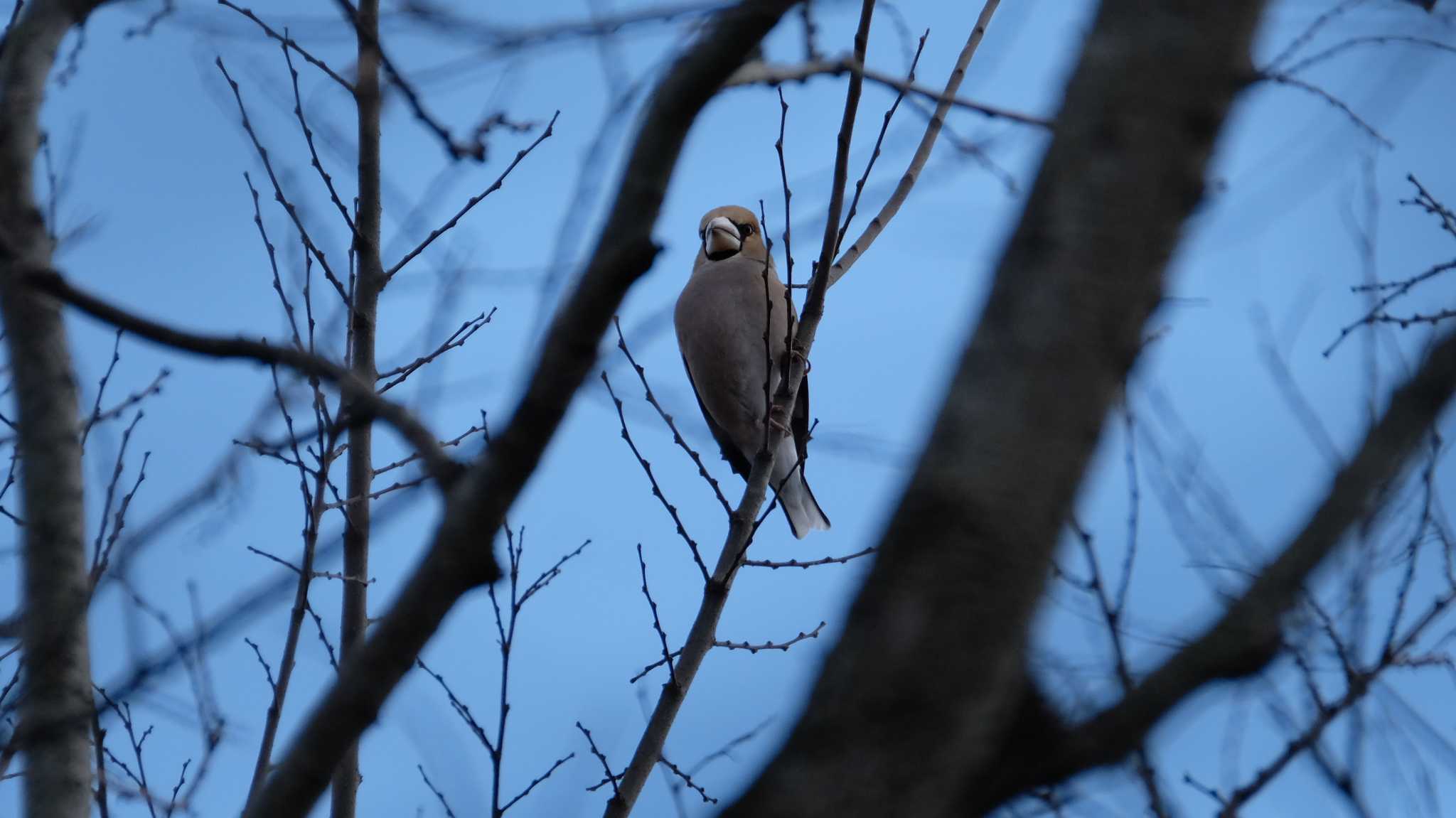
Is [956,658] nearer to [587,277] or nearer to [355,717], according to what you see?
[587,277]

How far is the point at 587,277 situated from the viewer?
1.60m

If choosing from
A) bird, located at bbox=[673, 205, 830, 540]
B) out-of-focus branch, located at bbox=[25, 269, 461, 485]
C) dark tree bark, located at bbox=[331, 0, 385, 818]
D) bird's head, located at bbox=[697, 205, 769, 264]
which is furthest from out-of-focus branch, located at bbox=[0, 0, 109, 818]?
bird's head, located at bbox=[697, 205, 769, 264]

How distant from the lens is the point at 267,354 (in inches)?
64.4

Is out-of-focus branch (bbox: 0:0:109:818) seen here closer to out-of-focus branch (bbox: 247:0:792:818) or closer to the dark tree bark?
out-of-focus branch (bbox: 247:0:792:818)

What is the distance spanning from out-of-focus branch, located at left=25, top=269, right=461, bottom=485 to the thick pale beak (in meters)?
5.51

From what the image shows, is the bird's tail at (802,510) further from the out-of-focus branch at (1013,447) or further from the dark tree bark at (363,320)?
the out-of-focus branch at (1013,447)

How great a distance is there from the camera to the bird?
6273mm

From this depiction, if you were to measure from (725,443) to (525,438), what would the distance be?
5.15m

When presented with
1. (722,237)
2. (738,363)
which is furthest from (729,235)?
(738,363)

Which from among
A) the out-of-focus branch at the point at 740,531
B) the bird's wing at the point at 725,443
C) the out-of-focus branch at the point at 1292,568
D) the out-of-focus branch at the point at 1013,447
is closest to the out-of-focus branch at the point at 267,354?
the out-of-focus branch at the point at 1013,447

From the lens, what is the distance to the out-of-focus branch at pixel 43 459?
6.93 ft

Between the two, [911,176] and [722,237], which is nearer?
[911,176]

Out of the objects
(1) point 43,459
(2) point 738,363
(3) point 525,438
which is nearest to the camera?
(3) point 525,438

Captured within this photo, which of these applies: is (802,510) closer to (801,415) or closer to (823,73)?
(801,415)
